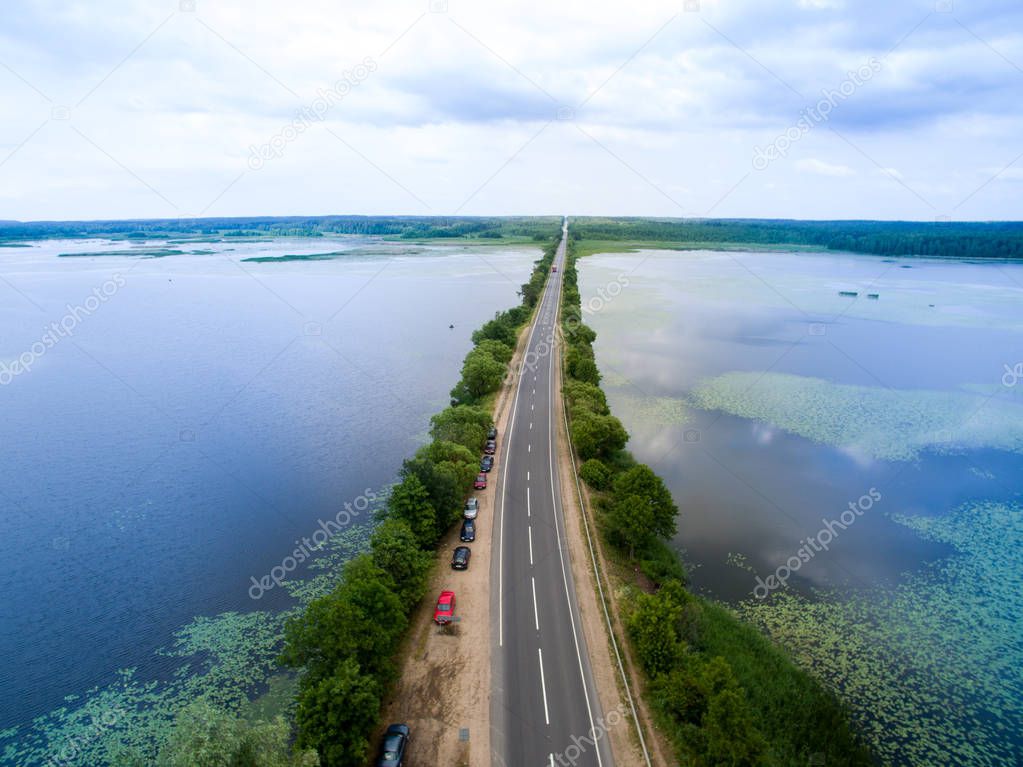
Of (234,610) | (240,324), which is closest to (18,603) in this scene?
(234,610)

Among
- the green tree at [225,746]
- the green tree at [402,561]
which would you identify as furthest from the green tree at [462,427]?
the green tree at [225,746]

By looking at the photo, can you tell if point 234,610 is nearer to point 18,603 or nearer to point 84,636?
point 84,636

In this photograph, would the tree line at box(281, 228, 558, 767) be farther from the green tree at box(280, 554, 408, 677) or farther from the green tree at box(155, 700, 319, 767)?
the green tree at box(155, 700, 319, 767)

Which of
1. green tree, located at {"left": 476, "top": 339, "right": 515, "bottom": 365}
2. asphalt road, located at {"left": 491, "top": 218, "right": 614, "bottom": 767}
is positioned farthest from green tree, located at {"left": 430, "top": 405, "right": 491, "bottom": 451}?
green tree, located at {"left": 476, "top": 339, "right": 515, "bottom": 365}

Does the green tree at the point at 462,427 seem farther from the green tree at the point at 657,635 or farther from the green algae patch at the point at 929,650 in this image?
the green algae patch at the point at 929,650

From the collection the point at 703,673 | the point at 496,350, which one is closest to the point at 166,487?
the point at 496,350

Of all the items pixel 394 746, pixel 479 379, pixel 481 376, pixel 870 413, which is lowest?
pixel 394 746

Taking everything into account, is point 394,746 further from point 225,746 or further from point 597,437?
point 597,437

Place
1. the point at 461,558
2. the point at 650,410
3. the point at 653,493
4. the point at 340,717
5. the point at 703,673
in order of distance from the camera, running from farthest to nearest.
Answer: the point at 650,410
the point at 653,493
the point at 461,558
the point at 703,673
the point at 340,717
